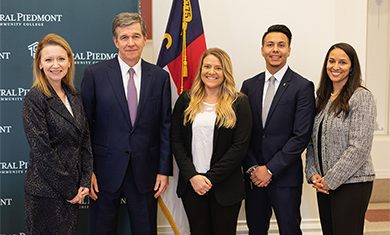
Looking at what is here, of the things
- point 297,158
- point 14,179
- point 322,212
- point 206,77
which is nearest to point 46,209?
point 14,179

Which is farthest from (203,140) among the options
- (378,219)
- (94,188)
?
(378,219)

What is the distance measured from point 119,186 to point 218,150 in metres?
0.74

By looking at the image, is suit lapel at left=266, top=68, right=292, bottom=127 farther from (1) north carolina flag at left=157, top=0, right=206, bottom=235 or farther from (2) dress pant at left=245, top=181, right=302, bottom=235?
(1) north carolina flag at left=157, top=0, right=206, bottom=235

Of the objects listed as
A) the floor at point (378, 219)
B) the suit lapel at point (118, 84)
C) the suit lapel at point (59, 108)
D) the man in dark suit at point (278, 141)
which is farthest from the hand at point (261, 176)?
the floor at point (378, 219)

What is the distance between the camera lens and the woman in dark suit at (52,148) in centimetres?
183

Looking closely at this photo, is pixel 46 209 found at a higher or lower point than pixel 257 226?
higher

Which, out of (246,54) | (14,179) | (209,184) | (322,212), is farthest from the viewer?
(246,54)

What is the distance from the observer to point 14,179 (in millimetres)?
2574

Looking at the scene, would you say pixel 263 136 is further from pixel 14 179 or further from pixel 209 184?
pixel 14 179

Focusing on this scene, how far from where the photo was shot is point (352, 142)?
207 centimetres

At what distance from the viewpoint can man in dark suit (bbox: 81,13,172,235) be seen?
83.0 inches

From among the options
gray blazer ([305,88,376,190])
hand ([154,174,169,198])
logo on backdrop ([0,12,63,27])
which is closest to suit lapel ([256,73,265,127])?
gray blazer ([305,88,376,190])

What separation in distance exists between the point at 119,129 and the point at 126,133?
56 millimetres

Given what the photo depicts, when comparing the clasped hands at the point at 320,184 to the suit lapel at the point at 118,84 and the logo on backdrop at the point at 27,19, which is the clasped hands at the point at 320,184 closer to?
the suit lapel at the point at 118,84
